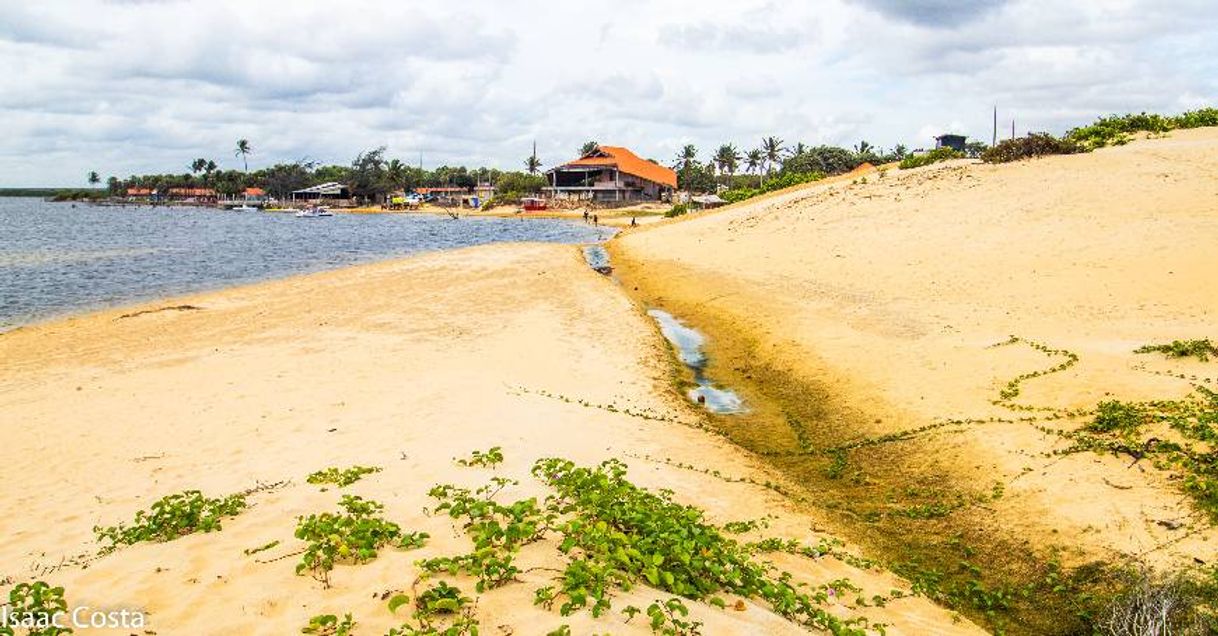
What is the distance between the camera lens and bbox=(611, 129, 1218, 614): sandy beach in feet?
29.4

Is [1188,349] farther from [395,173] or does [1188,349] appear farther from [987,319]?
[395,173]

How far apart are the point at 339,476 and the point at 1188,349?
14359 millimetres

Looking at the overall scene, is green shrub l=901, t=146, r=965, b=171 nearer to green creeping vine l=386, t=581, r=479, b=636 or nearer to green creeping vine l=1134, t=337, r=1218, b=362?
green creeping vine l=1134, t=337, r=1218, b=362

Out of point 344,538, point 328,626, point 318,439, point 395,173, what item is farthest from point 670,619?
point 395,173

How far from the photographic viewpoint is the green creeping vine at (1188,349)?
40.0ft

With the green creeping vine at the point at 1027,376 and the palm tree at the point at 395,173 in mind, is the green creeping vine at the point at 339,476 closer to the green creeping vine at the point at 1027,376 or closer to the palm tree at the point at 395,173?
the green creeping vine at the point at 1027,376

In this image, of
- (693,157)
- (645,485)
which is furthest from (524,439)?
(693,157)

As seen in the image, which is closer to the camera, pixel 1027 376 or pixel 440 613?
pixel 440 613

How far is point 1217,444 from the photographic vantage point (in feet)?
29.2

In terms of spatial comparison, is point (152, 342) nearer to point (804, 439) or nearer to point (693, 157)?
point (804, 439)

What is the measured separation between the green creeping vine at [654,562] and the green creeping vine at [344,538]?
1.59 m

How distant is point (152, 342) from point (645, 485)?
16.6 m

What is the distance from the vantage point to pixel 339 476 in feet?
28.6

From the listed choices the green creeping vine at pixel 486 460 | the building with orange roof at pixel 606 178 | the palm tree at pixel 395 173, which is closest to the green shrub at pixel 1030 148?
the green creeping vine at pixel 486 460
